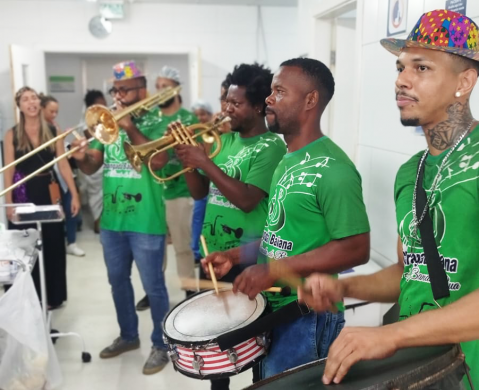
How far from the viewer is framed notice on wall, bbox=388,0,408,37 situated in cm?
229

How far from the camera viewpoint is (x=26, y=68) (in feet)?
17.5

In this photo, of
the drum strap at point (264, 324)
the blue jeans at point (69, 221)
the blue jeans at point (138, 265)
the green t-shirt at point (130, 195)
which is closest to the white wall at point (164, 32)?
the blue jeans at point (69, 221)

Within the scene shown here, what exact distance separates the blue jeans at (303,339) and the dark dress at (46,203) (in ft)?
7.58

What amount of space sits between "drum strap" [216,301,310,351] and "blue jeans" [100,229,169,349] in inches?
52.7

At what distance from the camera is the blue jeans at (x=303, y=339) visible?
1.62 metres

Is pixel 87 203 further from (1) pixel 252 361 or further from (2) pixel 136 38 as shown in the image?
(1) pixel 252 361

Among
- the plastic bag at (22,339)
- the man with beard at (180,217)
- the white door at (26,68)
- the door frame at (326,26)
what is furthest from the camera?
the white door at (26,68)

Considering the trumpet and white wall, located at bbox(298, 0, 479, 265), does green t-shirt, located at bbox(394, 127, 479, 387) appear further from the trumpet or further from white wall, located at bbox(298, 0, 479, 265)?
the trumpet

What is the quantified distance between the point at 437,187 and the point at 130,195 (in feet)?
6.36

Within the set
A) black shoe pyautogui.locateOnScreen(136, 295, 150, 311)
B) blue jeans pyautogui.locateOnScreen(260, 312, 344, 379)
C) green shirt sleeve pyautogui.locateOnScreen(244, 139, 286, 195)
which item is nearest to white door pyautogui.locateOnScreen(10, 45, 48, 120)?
black shoe pyautogui.locateOnScreen(136, 295, 150, 311)

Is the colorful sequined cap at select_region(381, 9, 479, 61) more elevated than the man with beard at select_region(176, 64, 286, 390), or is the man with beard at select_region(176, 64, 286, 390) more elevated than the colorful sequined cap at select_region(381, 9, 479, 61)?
the colorful sequined cap at select_region(381, 9, 479, 61)

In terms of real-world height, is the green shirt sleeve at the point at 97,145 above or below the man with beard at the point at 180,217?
above

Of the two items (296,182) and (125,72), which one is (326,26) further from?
(296,182)

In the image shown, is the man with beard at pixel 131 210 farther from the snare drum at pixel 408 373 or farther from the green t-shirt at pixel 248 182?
the snare drum at pixel 408 373
